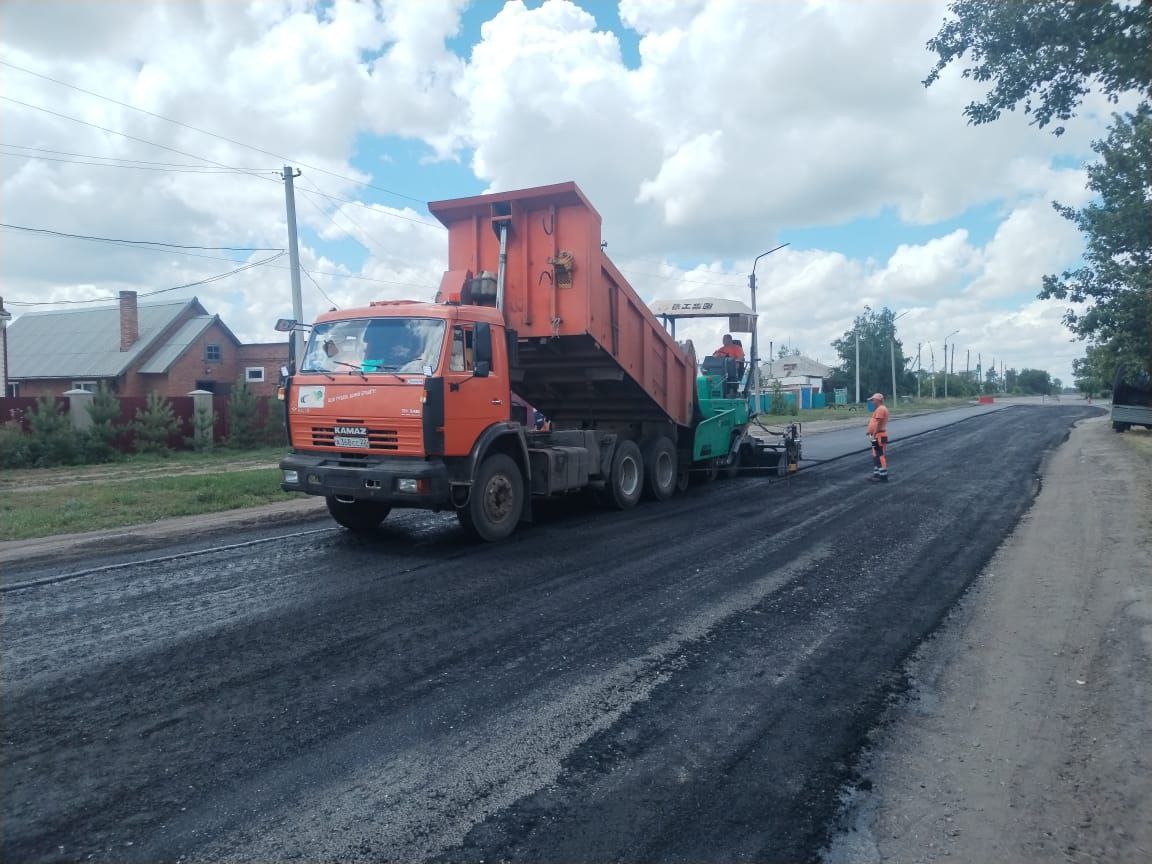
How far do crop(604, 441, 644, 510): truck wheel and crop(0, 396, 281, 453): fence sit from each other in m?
Result: 16.3

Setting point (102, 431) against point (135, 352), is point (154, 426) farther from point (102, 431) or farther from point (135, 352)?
point (135, 352)

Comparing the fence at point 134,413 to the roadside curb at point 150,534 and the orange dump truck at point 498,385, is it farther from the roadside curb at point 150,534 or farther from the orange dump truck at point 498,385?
the orange dump truck at point 498,385

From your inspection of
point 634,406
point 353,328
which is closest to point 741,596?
point 353,328

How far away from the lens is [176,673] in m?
4.80

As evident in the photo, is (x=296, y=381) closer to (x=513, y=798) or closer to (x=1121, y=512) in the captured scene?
(x=513, y=798)

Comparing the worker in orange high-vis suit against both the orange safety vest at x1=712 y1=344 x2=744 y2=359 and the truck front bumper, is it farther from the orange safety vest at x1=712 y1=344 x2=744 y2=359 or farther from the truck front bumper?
the truck front bumper

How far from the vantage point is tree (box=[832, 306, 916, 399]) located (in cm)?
8306

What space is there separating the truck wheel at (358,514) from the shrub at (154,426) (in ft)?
50.7

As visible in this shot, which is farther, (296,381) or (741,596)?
(296,381)

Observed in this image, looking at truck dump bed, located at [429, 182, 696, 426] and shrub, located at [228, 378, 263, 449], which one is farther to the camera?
shrub, located at [228, 378, 263, 449]

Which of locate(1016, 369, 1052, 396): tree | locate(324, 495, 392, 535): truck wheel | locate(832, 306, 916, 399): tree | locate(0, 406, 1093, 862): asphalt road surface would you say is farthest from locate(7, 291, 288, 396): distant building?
locate(1016, 369, 1052, 396): tree

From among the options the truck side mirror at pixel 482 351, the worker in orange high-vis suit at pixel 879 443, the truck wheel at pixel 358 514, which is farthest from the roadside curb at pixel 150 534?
the worker in orange high-vis suit at pixel 879 443

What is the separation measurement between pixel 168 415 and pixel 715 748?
73.2 ft

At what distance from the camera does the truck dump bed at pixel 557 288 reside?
33.0 ft
